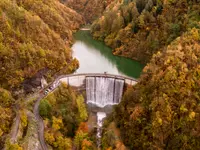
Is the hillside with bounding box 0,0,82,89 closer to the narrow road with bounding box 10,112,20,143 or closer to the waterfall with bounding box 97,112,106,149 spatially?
the narrow road with bounding box 10,112,20,143

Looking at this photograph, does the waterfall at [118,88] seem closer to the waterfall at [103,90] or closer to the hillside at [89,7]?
the waterfall at [103,90]

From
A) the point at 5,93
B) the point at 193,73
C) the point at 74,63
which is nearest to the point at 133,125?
the point at 193,73

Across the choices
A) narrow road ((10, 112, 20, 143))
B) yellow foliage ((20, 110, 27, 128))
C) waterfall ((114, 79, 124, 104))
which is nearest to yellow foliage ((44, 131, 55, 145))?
yellow foliage ((20, 110, 27, 128))

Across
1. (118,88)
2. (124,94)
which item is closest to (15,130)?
(124,94)

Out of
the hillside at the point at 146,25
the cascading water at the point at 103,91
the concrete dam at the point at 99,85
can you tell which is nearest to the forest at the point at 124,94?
the hillside at the point at 146,25

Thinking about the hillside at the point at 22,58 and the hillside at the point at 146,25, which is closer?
the hillside at the point at 22,58

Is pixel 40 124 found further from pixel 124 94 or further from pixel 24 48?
pixel 24 48
